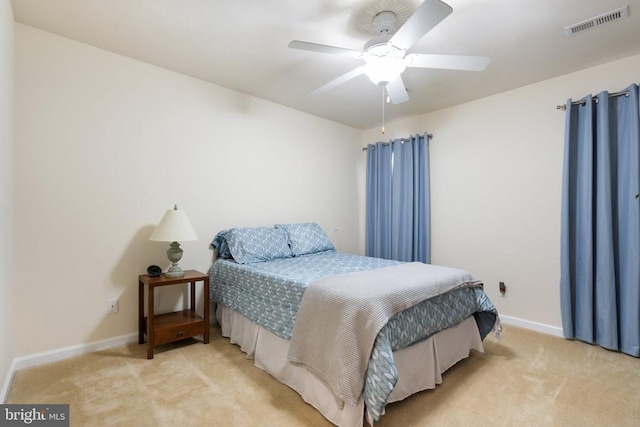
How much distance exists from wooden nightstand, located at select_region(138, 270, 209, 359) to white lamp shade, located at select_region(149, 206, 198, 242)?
33 cm

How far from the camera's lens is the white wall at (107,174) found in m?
2.12

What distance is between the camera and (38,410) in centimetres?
159

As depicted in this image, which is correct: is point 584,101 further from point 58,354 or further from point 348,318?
point 58,354

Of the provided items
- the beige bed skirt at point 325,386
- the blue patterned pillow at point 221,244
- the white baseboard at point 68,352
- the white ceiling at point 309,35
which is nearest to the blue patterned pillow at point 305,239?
the blue patterned pillow at point 221,244

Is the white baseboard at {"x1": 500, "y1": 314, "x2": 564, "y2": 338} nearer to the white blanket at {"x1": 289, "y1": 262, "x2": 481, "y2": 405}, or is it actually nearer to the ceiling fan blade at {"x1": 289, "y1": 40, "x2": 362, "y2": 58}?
the white blanket at {"x1": 289, "y1": 262, "x2": 481, "y2": 405}

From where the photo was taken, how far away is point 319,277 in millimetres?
2078

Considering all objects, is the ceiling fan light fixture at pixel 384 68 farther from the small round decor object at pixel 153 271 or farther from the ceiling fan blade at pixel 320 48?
the small round decor object at pixel 153 271

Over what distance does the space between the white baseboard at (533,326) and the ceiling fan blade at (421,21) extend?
111 inches

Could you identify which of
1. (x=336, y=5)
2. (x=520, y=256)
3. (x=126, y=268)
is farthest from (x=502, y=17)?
(x=126, y=268)

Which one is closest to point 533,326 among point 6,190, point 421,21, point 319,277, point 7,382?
point 319,277

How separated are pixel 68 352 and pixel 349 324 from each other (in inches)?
85.9

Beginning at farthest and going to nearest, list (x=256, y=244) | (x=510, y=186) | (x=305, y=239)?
(x=305, y=239) → (x=510, y=186) → (x=256, y=244)

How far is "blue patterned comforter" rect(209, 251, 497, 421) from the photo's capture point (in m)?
1.44

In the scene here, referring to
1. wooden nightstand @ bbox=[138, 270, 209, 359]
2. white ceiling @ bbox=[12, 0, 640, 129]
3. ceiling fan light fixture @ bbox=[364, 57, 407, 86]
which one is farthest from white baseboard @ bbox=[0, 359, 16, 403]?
ceiling fan light fixture @ bbox=[364, 57, 407, 86]
